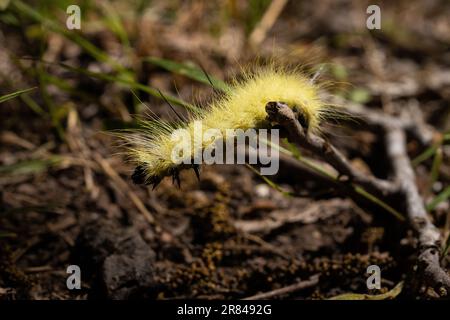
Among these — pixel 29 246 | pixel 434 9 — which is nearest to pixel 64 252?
pixel 29 246

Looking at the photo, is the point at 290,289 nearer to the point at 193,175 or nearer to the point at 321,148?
the point at 321,148


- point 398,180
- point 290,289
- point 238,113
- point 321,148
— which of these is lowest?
point 290,289

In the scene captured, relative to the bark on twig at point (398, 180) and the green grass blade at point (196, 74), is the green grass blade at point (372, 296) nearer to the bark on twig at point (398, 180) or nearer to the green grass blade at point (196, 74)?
the bark on twig at point (398, 180)

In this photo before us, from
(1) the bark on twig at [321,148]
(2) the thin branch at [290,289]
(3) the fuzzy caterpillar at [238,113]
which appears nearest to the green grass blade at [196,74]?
(3) the fuzzy caterpillar at [238,113]

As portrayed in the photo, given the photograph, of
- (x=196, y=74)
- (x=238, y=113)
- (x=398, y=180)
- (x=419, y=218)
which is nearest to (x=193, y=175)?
(x=196, y=74)

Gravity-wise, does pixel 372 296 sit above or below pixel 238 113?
below
